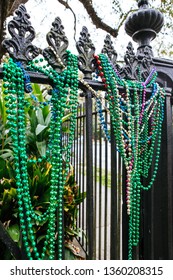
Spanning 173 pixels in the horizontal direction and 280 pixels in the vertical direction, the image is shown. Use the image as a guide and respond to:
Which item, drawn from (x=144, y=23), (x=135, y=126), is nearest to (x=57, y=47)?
(x=135, y=126)

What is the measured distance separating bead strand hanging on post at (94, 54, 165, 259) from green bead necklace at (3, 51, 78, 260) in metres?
0.23

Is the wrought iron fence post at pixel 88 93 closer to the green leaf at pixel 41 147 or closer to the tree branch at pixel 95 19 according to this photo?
the green leaf at pixel 41 147

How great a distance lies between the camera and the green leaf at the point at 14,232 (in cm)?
166

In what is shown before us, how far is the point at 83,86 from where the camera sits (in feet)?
3.84

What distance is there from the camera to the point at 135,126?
1.34 m

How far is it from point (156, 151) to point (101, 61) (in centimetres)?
69

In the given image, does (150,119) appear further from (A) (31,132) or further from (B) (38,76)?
(A) (31,132)

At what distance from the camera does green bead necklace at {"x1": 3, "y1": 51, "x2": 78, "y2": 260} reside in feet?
3.18

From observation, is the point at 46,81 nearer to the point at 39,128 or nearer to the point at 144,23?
the point at 144,23

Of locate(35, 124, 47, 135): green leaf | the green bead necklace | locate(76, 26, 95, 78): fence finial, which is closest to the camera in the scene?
the green bead necklace

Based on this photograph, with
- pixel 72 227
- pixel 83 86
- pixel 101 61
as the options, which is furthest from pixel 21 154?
pixel 72 227

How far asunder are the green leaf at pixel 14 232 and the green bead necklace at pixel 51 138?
67 cm

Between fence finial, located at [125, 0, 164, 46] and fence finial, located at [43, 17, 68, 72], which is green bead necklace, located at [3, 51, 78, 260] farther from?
fence finial, located at [125, 0, 164, 46]

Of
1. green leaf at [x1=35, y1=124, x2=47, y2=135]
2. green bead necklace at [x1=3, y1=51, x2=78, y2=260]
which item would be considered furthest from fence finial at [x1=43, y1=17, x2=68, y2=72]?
green leaf at [x1=35, y1=124, x2=47, y2=135]
